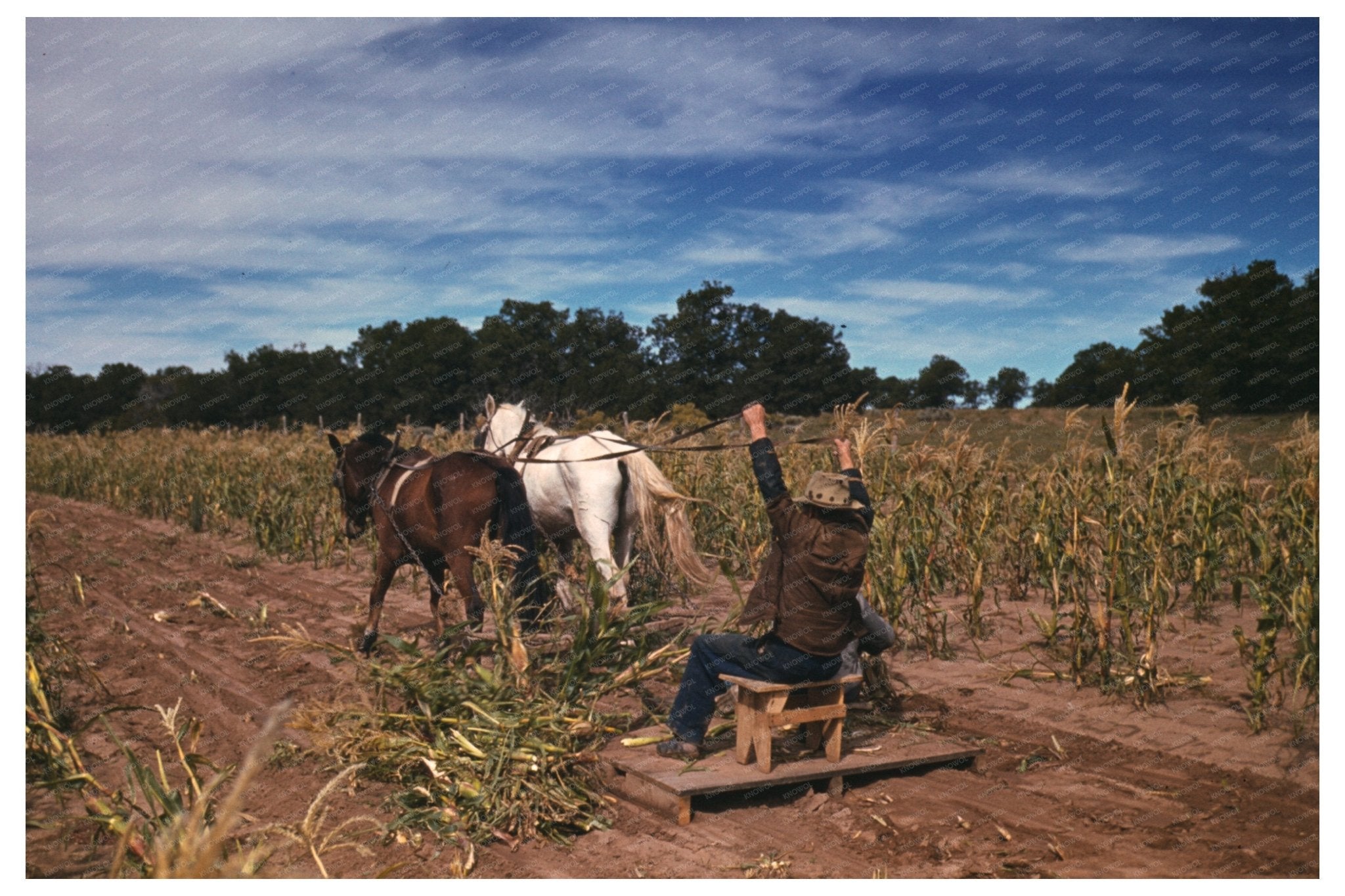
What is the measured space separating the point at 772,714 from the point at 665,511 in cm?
374

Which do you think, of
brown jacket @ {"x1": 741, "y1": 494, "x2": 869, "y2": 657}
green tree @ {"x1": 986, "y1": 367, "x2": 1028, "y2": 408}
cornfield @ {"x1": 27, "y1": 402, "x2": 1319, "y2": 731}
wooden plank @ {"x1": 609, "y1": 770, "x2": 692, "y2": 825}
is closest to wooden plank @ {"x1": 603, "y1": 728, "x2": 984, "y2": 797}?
wooden plank @ {"x1": 609, "y1": 770, "x2": 692, "y2": 825}

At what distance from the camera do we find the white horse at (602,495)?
8.57 m

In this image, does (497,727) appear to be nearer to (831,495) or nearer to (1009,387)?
(831,495)

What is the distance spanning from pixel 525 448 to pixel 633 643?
3713 millimetres

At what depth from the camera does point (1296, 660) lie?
232 inches

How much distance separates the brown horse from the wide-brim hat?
3.30 metres

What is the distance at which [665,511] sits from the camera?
864 cm

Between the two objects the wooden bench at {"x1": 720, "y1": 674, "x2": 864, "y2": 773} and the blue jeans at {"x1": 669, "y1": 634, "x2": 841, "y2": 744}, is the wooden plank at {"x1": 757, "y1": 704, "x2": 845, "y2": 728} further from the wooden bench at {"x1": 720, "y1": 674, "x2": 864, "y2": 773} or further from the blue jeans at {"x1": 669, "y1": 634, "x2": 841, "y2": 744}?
the blue jeans at {"x1": 669, "y1": 634, "x2": 841, "y2": 744}

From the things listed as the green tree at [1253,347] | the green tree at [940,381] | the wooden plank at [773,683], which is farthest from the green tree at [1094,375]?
the wooden plank at [773,683]

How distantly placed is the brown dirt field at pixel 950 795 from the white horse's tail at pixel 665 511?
1614 mm

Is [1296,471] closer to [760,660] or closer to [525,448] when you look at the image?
[760,660]

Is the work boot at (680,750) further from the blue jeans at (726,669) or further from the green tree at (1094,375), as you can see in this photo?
the green tree at (1094,375)

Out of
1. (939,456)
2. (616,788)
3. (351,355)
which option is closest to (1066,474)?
(939,456)

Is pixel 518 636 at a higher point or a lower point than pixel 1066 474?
lower
